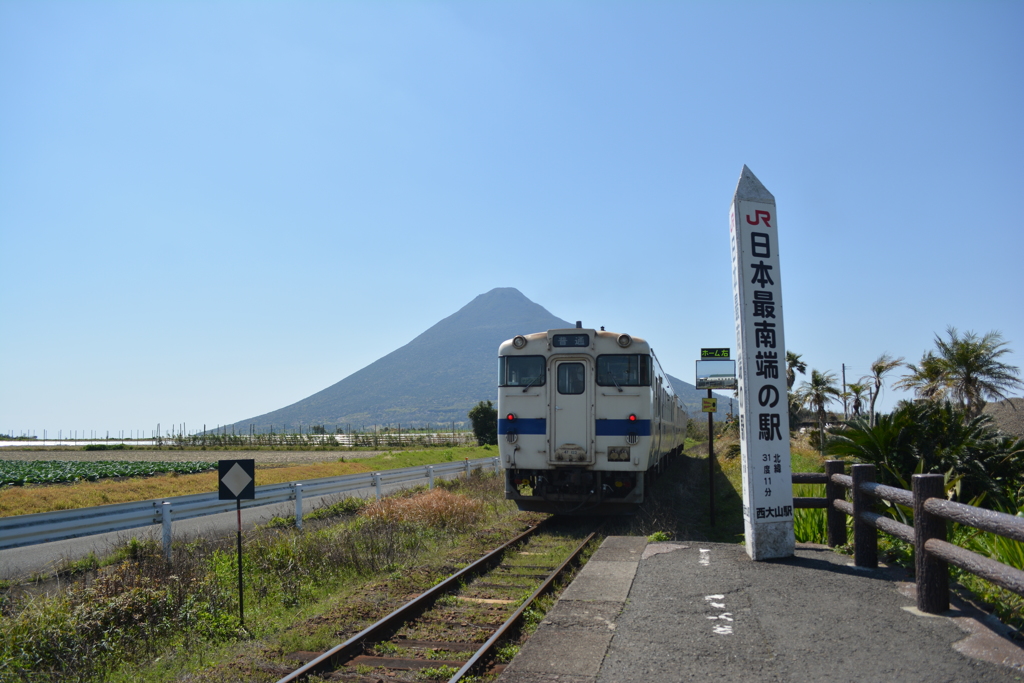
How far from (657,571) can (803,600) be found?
1.81 meters

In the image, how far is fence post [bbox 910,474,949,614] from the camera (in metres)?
5.11

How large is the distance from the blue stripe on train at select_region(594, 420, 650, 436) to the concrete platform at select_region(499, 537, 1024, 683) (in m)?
4.99

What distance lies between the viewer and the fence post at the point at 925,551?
511 cm

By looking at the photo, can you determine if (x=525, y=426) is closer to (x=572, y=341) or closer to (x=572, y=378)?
(x=572, y=378)

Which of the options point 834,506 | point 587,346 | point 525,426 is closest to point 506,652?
point 834,506

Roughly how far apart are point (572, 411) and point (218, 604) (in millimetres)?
6757

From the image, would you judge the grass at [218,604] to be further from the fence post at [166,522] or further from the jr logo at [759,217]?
the jr logo at [759,217]

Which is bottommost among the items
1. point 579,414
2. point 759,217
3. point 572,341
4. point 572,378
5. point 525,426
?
point 525,426

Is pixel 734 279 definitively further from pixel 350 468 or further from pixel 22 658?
pixel 350 468

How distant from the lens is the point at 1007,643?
458cm

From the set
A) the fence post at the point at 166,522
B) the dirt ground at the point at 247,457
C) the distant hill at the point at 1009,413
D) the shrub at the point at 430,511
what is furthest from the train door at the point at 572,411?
the dirt ground at the point at 247,457

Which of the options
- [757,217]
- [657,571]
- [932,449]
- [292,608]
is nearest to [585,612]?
[657,571]

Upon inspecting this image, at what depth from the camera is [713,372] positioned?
507 inches

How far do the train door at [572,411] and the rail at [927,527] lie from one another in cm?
515
